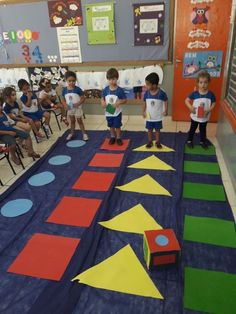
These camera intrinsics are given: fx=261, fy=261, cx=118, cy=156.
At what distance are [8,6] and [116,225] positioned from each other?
176 inches

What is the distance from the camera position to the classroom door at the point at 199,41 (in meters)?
3.94

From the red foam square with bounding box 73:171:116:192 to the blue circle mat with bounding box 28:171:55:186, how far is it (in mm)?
352

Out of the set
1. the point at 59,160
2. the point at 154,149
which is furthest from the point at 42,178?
the point at 154,149

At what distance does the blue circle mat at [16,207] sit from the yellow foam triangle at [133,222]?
2.71 feet

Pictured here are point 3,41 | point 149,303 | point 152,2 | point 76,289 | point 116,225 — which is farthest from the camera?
point 3,41

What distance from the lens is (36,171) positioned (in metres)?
3.33

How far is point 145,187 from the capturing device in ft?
9.36

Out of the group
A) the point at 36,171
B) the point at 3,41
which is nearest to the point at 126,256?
the point at 36,171

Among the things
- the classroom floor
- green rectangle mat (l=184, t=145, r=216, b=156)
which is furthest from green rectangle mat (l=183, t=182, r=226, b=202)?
green rectangle mat (l=184, t=145, r=216, b=156)

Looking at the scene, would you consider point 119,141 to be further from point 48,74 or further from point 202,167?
point 48,74

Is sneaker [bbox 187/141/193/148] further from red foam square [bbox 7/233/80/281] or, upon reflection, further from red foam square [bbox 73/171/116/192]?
red foam square [bbox 7/233/80/281]

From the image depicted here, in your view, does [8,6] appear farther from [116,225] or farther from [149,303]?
[149,303]

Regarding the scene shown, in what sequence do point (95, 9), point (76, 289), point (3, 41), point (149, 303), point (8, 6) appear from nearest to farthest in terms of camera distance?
point (149, 303), point (76, 289), point (95, 9), point (8, 6), point (3, 41)

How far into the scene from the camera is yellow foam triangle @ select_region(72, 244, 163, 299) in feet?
5.81
